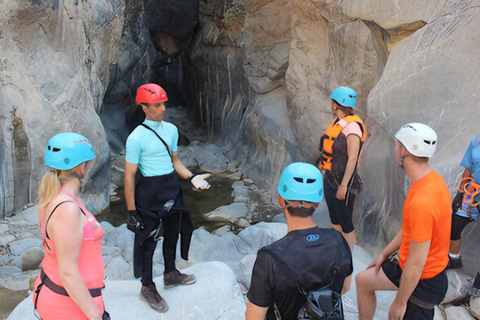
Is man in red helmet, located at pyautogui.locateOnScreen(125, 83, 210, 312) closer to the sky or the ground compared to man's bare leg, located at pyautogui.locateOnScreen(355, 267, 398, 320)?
closer to the sky

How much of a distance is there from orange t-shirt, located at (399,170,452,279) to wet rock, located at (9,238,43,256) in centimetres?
464

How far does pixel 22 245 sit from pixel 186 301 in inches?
116

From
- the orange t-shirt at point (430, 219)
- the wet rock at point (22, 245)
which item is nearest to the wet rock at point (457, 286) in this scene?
the orange t-shirt at point (430, 219)

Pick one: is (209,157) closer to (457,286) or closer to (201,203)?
(201,203)

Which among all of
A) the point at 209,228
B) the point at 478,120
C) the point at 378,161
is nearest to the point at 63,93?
the point at 209,228

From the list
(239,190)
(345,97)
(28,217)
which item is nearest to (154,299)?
(345,97)

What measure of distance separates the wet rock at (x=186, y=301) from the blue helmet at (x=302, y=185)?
1.79 meters

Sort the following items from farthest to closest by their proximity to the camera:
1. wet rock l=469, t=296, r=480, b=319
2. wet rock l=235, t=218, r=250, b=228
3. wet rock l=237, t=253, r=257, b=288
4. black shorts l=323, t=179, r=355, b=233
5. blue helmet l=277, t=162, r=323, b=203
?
wet rock l=235, t=218, r=250, b=228 → wet rock l=237, t=253, r=257, b=288 → black shorts l=323, t=179, r=355, b=233 → wet rock l=469, t=296, r=480, b=319 → blue helmet l=277, t=162, r=323, b=203

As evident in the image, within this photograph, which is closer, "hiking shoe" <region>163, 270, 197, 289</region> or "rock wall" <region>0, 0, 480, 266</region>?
"hiking shoe" <region>163, 270, 197, 289</region>

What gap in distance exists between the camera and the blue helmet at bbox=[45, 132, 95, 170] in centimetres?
200

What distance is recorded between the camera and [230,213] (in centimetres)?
736

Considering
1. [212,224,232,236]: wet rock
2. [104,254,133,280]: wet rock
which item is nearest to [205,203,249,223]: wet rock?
[212,224,232,236]: wet rock

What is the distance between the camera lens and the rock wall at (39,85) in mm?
5832

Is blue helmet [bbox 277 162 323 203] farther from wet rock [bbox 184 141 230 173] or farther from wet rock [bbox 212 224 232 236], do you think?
wet rock [bbox 184 141 230 173]
